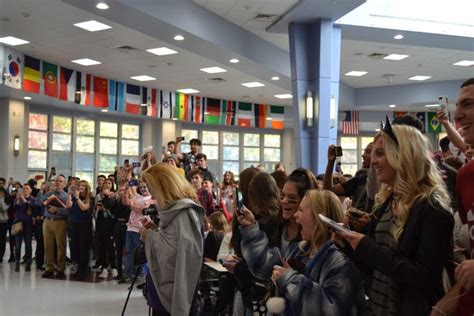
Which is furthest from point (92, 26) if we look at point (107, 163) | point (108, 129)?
point (107, 163)

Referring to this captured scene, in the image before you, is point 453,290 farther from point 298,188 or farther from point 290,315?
point 298,188

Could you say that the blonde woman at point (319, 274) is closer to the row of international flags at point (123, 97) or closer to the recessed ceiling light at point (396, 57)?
the row of international flags at point (123, 97)

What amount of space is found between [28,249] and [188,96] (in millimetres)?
10742

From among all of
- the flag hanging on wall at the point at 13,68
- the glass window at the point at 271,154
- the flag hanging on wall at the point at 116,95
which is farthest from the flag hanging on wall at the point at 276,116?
the flag hanging on wall at the point at 13,68

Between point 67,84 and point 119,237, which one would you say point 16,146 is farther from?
point 119,237

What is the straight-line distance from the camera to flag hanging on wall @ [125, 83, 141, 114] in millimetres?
18531

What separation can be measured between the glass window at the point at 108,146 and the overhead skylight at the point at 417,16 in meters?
12.8

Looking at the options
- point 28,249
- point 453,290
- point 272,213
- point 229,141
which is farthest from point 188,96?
point 453,290

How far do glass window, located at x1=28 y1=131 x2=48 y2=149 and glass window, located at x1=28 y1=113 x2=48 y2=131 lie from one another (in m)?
0.22

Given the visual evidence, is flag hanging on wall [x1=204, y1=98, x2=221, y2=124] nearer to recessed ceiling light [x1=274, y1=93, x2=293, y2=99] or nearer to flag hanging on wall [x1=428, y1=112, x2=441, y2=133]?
recessed ceiling light [x1=274, y1=93, x2=293, y2=99]

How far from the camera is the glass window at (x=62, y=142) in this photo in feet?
64.9

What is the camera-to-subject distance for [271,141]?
25719mm

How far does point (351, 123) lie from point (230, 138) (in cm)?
572

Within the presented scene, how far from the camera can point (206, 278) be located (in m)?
4.81
